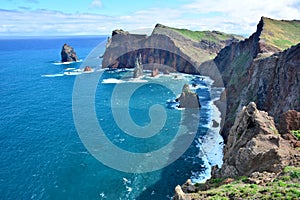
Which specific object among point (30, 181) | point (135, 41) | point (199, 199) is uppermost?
point (135, 41)

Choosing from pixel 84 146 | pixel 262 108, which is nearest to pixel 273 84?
pixel 262 108

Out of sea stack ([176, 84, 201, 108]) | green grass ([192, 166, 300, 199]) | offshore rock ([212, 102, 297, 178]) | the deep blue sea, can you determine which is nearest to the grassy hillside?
the deep blue sea

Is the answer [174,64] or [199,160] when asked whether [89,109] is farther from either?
[174,64]

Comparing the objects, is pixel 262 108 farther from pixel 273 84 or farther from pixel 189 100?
pixel 189 100

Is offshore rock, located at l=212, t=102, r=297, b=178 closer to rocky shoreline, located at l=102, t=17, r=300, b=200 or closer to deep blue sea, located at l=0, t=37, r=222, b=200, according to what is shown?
rocky shoreline, located at l=102, t=17, r=300, b=200

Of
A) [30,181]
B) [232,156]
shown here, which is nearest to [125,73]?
[30,181]
